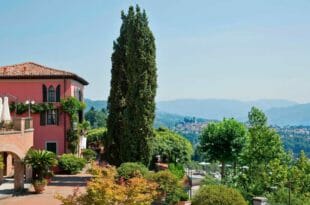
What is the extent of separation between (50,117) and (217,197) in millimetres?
26761

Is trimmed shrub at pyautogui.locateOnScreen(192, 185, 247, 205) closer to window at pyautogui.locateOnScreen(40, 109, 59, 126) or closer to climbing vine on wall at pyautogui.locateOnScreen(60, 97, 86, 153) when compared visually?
climbing vine on wall at pyautogui.locateOnScreen(60, 97, 86, 153)

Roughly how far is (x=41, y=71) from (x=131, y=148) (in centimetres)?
1269

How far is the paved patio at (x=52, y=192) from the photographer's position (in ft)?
85.1

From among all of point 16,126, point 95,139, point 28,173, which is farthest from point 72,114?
point 95,139

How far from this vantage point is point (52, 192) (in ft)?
94.5

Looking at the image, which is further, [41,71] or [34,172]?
[41,71]

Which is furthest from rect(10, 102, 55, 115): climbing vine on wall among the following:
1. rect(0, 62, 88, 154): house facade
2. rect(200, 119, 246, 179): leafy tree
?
rect(200, 119, 246, 179): leafy tree

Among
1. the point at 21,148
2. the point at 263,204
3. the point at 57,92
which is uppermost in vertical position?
the point at 57,92

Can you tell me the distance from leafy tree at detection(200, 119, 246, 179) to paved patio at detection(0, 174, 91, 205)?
341 inches

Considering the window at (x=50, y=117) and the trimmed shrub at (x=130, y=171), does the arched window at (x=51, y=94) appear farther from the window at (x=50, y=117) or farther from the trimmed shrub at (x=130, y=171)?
the trimmed shrub at (x=130, y=171)

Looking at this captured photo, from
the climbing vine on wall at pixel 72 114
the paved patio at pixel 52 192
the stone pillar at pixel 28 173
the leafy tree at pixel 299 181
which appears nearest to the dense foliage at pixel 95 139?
the climbing vine on wall at pixel 72 114

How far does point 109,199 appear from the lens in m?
13.2

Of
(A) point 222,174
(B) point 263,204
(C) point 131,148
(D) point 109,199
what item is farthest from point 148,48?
(D) point 109,199

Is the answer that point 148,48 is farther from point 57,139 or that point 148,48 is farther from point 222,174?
point 57,139
